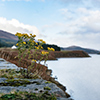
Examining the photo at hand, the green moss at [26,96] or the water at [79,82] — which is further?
the water at [79,82]

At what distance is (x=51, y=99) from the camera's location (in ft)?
10.3

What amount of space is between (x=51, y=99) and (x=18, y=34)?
3.37m

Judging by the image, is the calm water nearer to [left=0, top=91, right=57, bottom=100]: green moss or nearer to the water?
the water

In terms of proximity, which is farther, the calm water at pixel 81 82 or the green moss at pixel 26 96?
the calm water at pixel 81 82

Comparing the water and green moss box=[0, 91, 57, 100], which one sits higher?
green moss box=[0, 91, 57, 100]

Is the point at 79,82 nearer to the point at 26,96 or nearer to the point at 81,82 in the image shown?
the point at 81,82

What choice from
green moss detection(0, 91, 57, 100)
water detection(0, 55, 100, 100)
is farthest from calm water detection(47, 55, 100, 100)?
green moss detection(0, 91, 57, 100)

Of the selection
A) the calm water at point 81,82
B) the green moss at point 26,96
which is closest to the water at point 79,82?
the calm water at point 81,82

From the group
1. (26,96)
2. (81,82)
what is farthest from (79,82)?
(26,96)

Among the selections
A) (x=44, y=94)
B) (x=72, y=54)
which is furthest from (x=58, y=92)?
(x=72, y=54)

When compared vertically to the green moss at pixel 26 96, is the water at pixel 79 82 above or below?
below

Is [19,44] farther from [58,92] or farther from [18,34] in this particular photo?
[58,92]

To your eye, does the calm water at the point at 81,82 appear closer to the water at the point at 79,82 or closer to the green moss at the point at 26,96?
the water at the point at 79,82

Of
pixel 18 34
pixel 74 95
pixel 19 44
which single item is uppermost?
pixel 18 34
